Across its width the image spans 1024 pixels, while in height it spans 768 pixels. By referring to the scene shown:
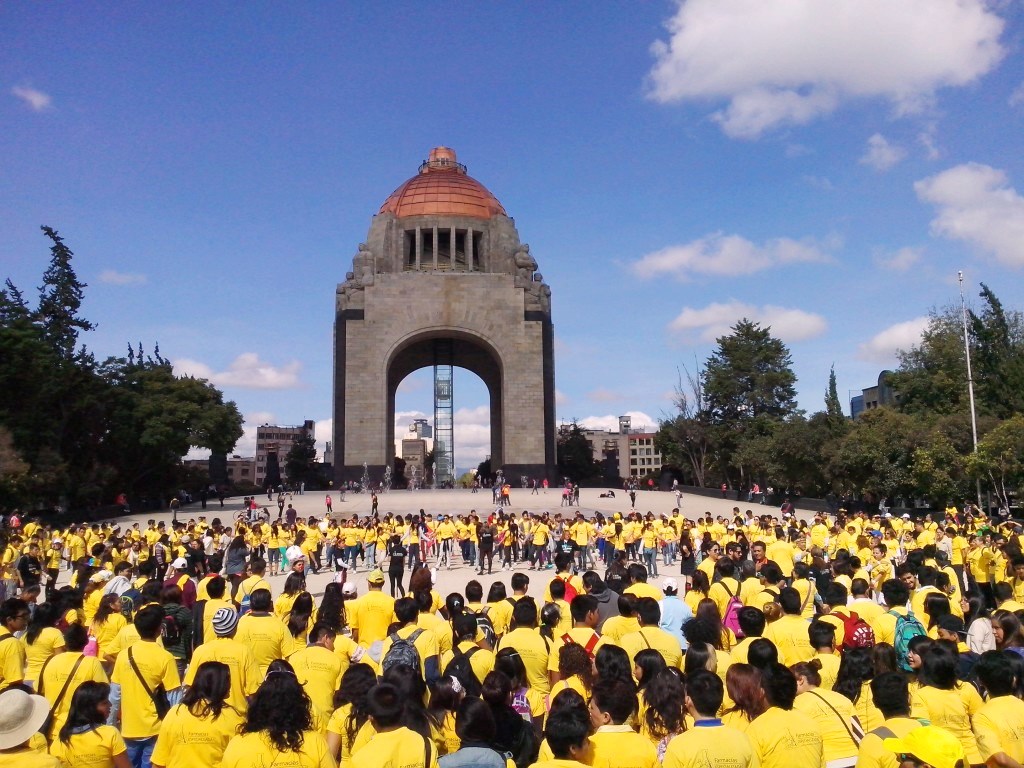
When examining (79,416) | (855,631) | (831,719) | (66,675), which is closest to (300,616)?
(66,675)

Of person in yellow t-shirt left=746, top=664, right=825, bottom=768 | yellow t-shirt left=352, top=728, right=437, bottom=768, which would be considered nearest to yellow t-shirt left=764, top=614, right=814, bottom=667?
person in yellow t-shirt left=746, top=664, right=825, bottom=768

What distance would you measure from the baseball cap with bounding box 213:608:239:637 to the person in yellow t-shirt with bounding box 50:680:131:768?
159cm

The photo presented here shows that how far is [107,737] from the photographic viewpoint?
Answer: 379 centimetres

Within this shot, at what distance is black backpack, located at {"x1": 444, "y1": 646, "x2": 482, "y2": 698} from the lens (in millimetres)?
4562

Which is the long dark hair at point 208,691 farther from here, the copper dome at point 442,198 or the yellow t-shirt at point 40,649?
the copper dome at point 442,198

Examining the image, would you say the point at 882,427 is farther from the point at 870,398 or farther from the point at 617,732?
the point at 870,398

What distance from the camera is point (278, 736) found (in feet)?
10.5

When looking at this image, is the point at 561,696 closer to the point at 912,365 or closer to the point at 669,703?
the point at 669,703

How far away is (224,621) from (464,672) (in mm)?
1886

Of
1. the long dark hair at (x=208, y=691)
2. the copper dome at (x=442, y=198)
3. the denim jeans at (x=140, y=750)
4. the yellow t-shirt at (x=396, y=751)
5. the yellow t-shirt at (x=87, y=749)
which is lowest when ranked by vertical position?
the denim jeans at (x=140, y=750)

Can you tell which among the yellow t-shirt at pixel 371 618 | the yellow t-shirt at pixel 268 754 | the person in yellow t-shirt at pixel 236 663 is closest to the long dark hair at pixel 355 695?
the yellow t-shirt at pixel 268 754

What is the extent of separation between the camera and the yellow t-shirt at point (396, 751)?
3.09 m

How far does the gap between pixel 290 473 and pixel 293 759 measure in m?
59.7

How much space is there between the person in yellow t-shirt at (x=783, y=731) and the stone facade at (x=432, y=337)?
37.3 metres
